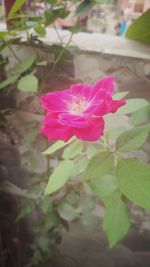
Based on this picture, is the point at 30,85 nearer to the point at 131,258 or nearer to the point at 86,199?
the point at 86,199

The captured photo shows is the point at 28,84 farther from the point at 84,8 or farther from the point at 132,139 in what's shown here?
the point at 132,139

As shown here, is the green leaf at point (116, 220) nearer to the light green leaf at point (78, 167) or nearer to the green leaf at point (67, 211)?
the light green leaf at point (78, 167)

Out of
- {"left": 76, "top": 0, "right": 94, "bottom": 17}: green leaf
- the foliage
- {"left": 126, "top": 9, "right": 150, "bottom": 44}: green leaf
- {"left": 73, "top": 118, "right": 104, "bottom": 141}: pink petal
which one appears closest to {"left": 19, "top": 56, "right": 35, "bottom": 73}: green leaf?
the foliage

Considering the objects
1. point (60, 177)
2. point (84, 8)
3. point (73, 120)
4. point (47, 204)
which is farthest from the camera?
point (47, 204)

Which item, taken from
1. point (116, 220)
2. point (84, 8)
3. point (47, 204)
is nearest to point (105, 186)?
point (116, 220)

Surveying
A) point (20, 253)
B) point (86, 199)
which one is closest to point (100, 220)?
point (86, 199)
